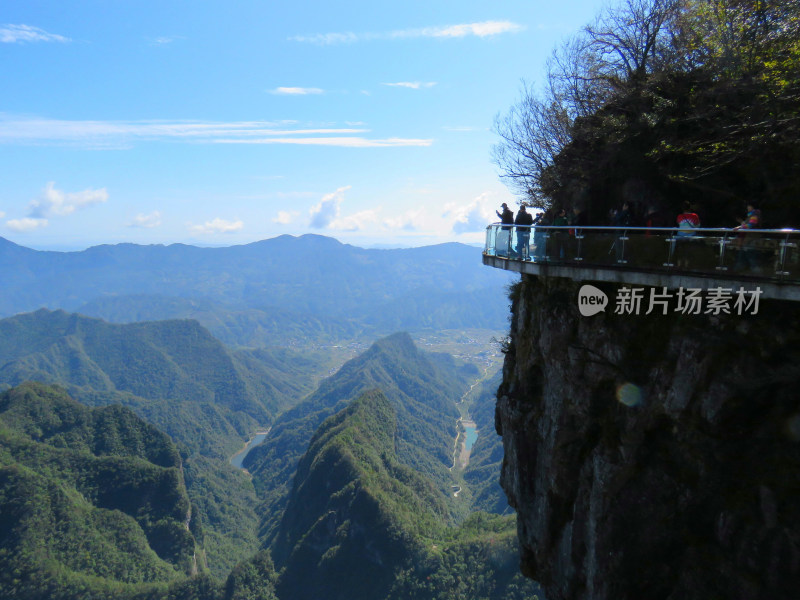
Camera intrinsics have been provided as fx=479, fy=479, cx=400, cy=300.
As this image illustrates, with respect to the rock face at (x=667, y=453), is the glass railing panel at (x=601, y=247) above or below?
above

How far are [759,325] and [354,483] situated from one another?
79439 millimetres

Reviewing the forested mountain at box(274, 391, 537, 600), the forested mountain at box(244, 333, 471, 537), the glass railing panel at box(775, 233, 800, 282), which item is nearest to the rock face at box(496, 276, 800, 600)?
the glass railing panel at box(775, 233, 800, 282)

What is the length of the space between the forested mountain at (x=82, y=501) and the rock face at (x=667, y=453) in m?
79.4

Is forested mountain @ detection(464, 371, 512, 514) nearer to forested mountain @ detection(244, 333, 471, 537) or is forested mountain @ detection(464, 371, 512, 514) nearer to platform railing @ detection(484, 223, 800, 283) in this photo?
forested mountain @ detection(244, 333, 471, 537)

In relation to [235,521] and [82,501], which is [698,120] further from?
[235,521]

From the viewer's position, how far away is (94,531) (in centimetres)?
7731

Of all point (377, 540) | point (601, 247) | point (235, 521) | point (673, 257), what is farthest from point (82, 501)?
point (673, 257)

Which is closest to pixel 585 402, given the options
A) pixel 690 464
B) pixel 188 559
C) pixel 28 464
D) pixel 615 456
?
pixel 615 456

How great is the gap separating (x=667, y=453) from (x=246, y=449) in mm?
188479

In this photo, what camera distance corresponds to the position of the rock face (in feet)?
26.3

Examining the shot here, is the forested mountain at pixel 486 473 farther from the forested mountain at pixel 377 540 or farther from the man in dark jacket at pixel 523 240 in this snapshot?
the man in dark jacket at pixel 523 240

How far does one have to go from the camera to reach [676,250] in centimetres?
940

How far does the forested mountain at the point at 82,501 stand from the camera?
68875 millimetres

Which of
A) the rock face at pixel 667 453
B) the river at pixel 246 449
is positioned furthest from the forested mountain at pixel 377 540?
the river at pixel 246 449
